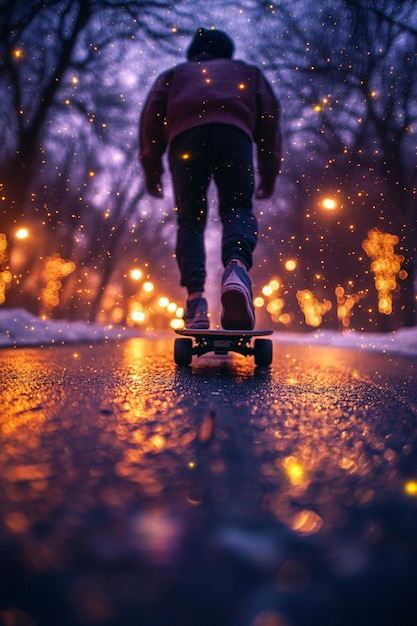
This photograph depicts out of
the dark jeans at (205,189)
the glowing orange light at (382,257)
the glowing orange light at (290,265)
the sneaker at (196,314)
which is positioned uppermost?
the glowing orange light at (290,265)

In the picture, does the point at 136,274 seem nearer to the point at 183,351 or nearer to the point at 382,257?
the point at 382,257

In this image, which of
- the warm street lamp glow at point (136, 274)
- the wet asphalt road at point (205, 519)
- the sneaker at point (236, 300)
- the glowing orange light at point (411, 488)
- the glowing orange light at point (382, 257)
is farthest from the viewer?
the warm street lamp glow at point (136, 274)

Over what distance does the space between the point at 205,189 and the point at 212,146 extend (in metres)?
0.41

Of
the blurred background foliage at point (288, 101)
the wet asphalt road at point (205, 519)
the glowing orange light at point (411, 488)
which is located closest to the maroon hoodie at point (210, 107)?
the wet asphalt road at point (205, 519)

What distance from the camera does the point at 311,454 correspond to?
116cm

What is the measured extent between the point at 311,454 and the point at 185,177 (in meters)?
3.05

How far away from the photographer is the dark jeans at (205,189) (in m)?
3.56

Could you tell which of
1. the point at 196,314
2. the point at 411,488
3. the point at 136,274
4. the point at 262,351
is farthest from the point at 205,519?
the point at 136,274

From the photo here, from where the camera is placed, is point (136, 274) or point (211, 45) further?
point (136, 274)

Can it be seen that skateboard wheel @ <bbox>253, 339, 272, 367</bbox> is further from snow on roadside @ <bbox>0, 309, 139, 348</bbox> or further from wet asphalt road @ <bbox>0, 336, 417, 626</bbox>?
snow on roadside @ <bbox>0, 309, 139, 348</bbox>

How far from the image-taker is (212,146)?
11.7 ft

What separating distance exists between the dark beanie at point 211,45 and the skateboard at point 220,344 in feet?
9.04

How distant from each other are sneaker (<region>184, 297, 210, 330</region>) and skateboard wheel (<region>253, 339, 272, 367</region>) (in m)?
0.55

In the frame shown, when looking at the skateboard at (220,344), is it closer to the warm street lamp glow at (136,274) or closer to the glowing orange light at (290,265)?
the glowing orange light at (290,265)
